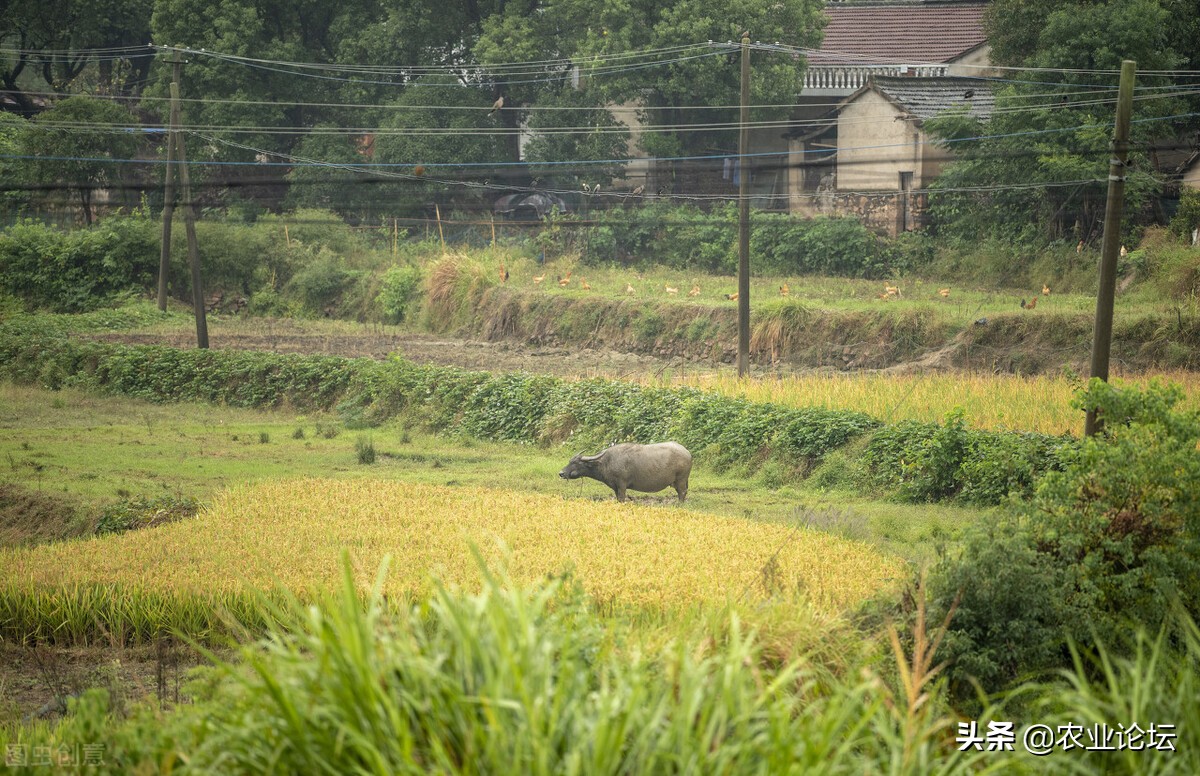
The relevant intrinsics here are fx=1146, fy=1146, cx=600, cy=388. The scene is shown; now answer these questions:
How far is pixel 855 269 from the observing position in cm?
2600

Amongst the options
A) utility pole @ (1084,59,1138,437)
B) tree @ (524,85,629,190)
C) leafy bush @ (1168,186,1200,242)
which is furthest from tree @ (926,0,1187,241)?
utility pole @ (1084,59,1138,437)

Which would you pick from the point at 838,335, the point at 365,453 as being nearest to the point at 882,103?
the point at 838,335

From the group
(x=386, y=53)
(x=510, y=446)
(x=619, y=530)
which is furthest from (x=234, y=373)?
(x=386, y=53)

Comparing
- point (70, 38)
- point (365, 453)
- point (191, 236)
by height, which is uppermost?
point (70, 38)

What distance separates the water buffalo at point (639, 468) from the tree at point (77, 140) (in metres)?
20.6

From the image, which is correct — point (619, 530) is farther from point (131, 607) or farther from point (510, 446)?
point (510, 446)

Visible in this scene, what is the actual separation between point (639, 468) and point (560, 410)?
3951mm

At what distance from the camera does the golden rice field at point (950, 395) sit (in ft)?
47.2

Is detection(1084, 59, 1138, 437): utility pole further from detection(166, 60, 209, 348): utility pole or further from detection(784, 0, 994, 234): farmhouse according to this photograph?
detection(166, 60, 209, 348): utility pole

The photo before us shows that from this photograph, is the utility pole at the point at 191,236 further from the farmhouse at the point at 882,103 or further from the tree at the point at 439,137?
the farmhouse at the point at 882,103

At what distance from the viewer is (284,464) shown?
1585 cm

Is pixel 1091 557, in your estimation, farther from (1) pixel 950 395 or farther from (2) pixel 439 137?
(2) pixel 439 137

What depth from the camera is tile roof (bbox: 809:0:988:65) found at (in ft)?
113

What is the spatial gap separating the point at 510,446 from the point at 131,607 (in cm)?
855
